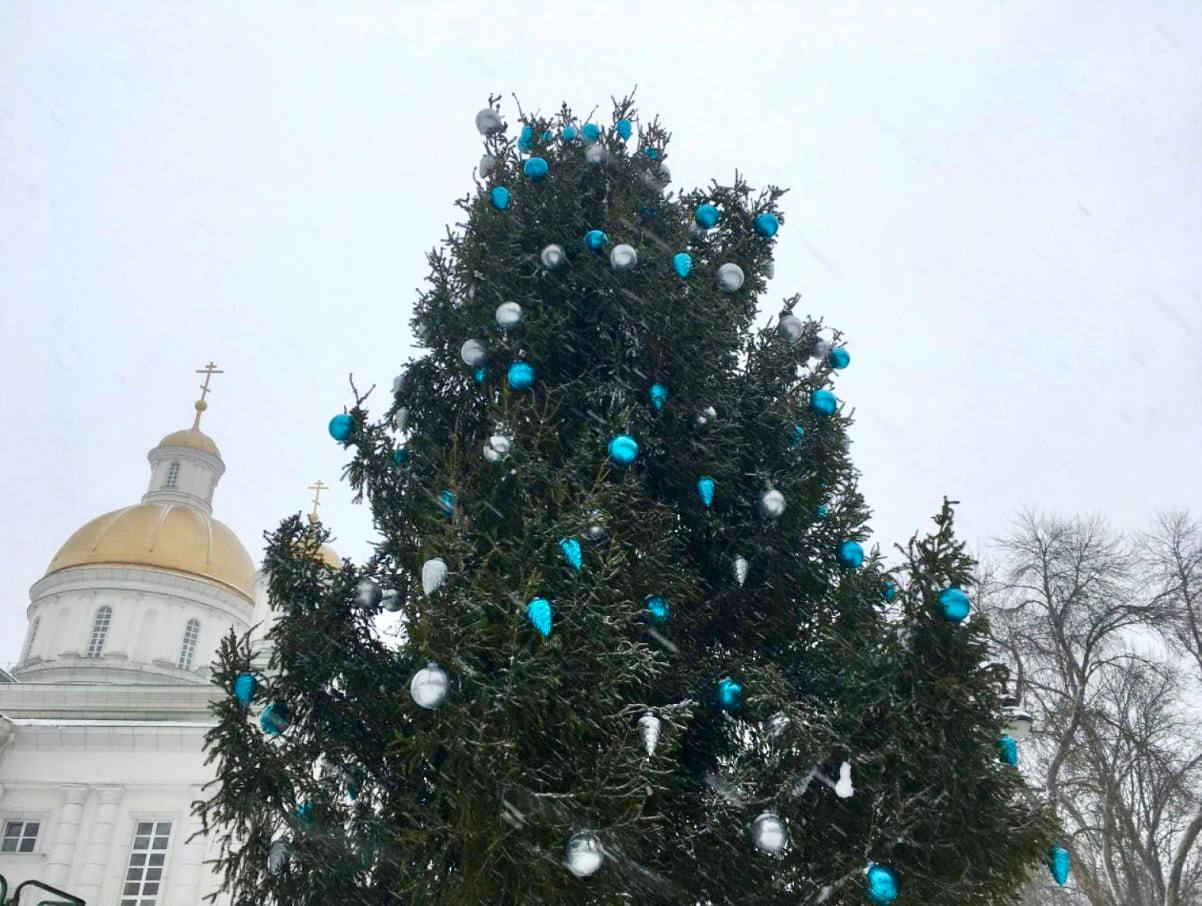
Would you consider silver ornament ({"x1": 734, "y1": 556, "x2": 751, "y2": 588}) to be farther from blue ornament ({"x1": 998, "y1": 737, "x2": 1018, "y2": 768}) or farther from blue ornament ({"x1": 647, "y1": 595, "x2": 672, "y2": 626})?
blue ornament ({"x1": 998, "y1": 737, "x2": 1018, "y2": 768})

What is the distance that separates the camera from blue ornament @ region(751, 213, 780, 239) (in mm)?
7859

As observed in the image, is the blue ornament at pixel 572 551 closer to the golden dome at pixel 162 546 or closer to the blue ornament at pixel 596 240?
the blue ornament at pixel 596 240

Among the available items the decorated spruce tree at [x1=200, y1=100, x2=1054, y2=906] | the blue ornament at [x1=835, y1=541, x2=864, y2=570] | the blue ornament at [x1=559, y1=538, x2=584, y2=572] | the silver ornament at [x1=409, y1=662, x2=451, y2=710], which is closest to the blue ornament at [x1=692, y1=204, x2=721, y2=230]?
the decorated spruce tree at [x1=200, y1=100, x2=1054, y2=906]

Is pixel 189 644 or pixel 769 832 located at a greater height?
pixel 189 644

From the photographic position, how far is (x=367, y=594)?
242 inches

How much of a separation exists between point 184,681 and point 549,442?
3398cm

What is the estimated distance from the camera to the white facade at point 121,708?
79.9 ft

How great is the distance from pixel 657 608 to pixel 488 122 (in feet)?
13.8

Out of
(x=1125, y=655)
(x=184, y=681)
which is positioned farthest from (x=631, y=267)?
(x=184, y=681)

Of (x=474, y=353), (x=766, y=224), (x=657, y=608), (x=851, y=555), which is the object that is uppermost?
(x=766, y=224)

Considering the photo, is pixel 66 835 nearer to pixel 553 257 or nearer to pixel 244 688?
pixel 244 688

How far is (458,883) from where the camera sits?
4.76 meters

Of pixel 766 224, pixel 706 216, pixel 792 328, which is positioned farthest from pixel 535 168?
pixel 792 328

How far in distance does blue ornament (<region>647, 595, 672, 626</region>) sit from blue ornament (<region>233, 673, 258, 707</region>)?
7.59 feet
